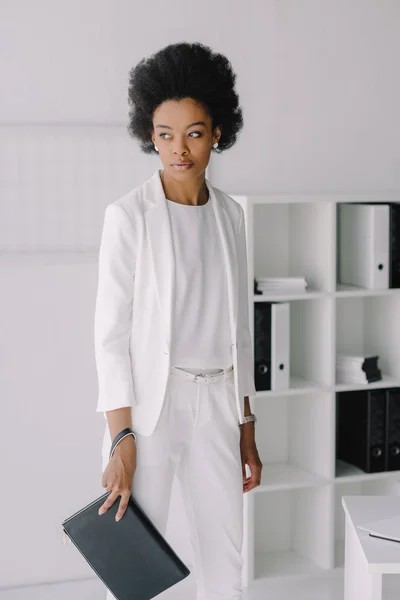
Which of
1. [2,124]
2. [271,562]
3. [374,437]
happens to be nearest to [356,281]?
[374,437]

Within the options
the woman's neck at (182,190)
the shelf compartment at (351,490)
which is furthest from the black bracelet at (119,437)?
the shelf compartment at (351,490)

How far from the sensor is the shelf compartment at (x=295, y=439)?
329cm

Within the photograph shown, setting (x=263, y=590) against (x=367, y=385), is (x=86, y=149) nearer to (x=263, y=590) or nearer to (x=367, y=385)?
(x=367, y=385)

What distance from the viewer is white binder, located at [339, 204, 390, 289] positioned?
3.21 meters

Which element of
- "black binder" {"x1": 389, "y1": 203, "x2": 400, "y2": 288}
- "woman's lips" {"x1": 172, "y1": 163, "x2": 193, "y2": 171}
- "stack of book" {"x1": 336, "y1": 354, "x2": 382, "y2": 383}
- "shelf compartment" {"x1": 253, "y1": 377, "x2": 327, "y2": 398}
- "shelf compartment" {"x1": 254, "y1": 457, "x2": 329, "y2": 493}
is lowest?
"shelf compartment" {"x1": 254, "y1": 457, "x2": 329, "y2": 493}

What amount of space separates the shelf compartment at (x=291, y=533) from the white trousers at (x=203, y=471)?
115 centimetres

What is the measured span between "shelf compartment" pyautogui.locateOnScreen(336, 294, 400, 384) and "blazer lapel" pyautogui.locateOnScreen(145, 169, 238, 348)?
1.43m

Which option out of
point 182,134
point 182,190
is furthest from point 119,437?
point 182,134

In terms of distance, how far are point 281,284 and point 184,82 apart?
1273 millimetres

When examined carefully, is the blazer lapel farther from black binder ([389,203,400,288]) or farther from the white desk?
black binder ([389,203,400,288])

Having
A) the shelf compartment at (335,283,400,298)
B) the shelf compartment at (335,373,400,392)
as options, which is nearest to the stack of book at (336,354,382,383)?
the shelf compartment at (335,373,400,392)

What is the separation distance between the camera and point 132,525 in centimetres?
204

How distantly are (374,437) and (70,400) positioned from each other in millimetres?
1165

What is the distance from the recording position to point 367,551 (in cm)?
199
